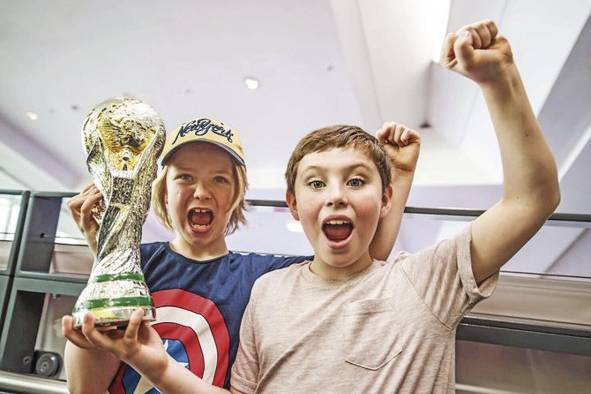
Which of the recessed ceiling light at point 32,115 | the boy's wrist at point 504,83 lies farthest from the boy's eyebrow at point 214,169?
the recessed ceiling light at point 32,115

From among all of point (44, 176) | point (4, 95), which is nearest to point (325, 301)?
point (4, 95)

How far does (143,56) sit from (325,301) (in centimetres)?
298

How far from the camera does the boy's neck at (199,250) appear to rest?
81 cm

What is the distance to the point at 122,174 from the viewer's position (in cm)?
56

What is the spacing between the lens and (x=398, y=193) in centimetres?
76

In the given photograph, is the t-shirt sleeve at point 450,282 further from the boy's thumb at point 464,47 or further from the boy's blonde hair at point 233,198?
the boy's blonde hair at point 233,198

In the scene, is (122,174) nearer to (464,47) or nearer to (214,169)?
(214,169)

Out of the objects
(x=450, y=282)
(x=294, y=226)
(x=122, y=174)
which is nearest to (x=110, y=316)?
(x=122, y=174)

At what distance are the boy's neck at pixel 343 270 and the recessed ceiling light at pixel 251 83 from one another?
2.75 m

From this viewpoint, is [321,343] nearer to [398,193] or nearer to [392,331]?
[392,331]

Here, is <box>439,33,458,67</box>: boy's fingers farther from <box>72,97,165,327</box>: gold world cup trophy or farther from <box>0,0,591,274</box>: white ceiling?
<box>0,0,591,274</box>: white ceiling

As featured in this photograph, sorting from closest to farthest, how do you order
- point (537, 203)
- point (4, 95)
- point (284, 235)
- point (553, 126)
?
1. point (537, 203)
2. point (553, 126)
3. point (4, 95)
4. point (284, 235)

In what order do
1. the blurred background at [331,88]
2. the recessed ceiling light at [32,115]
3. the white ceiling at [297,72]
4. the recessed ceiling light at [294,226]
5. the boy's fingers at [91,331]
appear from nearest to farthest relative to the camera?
the boy's fingers at [91,331] < the blurred background at [331,88] < the white ceiling at [297,72] < the recessed ceiling light at [294,226] < the recessed ceiling light at [32,115]

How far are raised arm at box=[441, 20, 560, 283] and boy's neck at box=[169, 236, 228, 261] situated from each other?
48 cm
